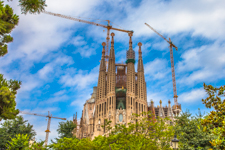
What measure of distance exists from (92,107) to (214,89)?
253 feet

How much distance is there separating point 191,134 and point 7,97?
56.9ft

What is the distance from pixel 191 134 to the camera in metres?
22.5

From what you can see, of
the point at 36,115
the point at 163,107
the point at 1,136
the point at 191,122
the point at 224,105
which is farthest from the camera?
the point at 36,115

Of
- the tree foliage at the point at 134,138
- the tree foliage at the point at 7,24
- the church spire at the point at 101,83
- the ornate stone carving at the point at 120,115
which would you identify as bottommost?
the tree foliage at the point at 134,138

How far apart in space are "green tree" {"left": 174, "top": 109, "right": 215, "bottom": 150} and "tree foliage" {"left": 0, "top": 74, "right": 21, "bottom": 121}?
15.4 meters

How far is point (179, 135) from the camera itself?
2322 centimetres

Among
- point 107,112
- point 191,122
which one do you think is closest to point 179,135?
point 191,122

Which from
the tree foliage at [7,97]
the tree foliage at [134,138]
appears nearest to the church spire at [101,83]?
the tree foliage at [134,138]

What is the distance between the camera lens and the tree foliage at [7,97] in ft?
47.4

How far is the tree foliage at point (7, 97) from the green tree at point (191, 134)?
1539cm

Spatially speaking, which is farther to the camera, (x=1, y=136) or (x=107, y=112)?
(x=107, y=112)

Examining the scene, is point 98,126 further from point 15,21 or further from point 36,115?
point 15,21

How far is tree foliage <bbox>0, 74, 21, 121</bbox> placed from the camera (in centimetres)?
1445

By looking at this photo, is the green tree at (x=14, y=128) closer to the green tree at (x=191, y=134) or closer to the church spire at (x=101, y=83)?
the green tree at (x=191, y=134)
